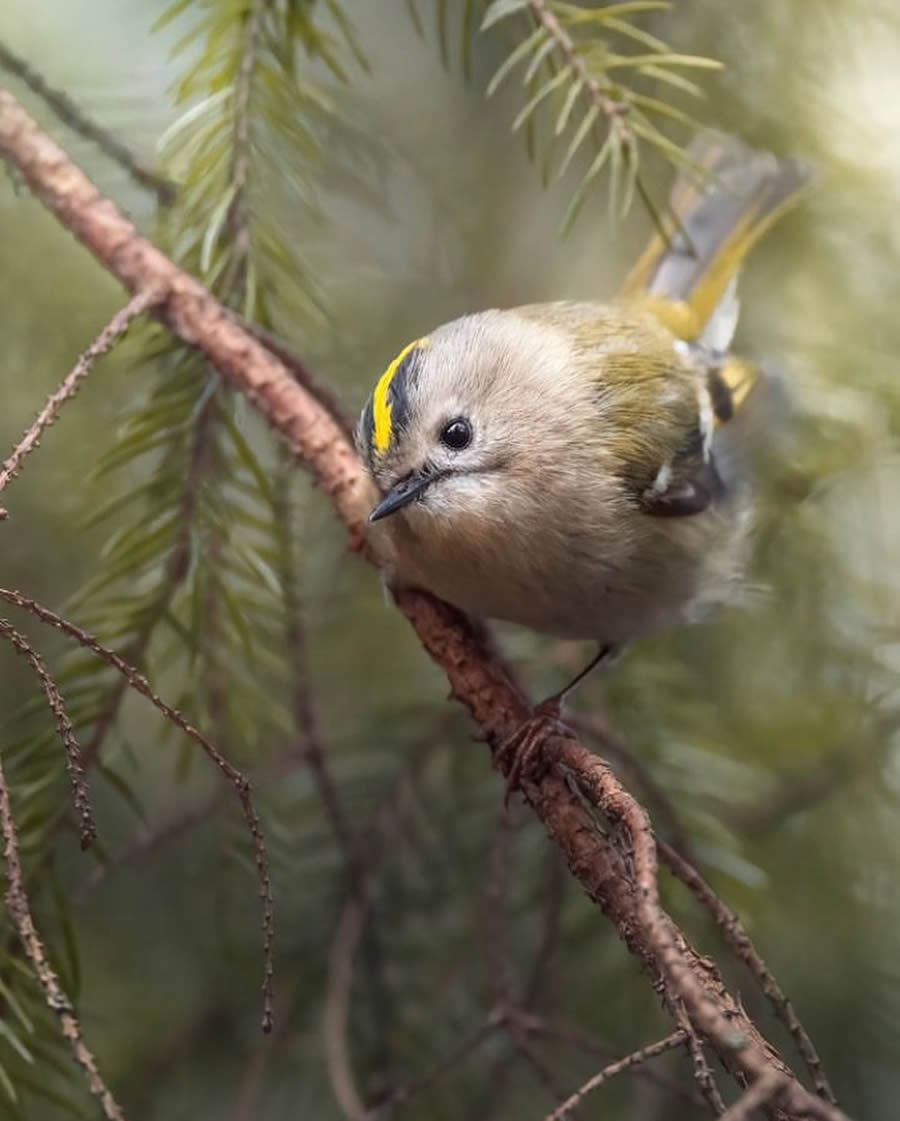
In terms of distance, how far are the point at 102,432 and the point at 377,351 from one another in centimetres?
29

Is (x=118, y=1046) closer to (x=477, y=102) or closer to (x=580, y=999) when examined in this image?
(x=580, y=999)

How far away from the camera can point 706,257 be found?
1.41 meters

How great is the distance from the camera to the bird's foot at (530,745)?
2.56 feet

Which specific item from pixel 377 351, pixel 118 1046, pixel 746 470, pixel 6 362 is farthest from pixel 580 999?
pixel 6 362

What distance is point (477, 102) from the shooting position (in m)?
→ 1.50

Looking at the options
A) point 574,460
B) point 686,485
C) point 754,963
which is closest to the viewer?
point 754,963

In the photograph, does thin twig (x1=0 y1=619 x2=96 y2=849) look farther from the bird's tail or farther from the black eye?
the bird's tail

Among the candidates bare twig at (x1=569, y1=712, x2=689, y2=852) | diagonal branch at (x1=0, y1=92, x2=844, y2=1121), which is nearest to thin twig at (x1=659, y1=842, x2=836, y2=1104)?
diagonal branch at (x1=0, y1=92, x2=844, y2=1121)

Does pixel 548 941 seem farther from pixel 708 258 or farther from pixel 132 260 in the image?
pixel 708 258

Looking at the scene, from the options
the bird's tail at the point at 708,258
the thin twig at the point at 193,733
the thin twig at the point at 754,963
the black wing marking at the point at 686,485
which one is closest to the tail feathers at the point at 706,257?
the bird's tail at the point at 708,258

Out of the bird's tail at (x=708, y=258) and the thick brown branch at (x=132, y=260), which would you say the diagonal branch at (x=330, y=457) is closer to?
the thick brown branch at (x=132, y=260)

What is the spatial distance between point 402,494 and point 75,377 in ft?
0.99

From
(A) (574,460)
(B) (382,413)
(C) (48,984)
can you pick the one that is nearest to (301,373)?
(B) (382,413)

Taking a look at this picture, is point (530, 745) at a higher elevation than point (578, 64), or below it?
below
